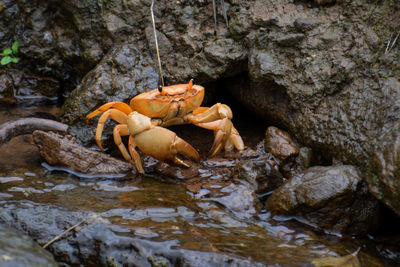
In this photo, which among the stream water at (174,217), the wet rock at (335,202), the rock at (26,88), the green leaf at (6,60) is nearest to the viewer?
the stream water at (174,217)

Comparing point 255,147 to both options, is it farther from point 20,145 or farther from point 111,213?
point 20,145

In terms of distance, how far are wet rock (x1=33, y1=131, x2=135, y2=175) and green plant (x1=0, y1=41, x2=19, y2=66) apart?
6.19 ft

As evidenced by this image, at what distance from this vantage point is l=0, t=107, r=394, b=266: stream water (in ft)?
8.33

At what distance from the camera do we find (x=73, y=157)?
3689mm

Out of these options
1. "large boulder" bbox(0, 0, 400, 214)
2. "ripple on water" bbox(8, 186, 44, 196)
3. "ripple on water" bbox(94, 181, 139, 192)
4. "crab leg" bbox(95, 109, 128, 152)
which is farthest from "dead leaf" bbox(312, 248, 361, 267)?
"crab leg" bbox(95, 109, 128, 152)

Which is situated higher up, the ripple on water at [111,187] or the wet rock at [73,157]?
the wet rock at [73,157]

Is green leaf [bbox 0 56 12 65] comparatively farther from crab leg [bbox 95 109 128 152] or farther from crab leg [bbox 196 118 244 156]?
crab leg [bbox 196 118 244 156]

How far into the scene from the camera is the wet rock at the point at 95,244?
7.79 ft

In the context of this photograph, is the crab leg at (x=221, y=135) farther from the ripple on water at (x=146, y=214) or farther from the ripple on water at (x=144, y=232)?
the ripple on water at (x=144, y=232)

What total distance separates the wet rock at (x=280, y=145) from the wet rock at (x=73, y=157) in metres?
1.40

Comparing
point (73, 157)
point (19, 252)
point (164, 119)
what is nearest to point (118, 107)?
point (164, 119)

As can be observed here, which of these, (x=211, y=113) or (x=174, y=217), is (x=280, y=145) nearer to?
(x=211, y=113)

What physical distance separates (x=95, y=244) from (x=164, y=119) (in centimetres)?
182

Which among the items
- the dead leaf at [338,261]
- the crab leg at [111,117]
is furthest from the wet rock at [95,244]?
the crab leg at [111,117]
